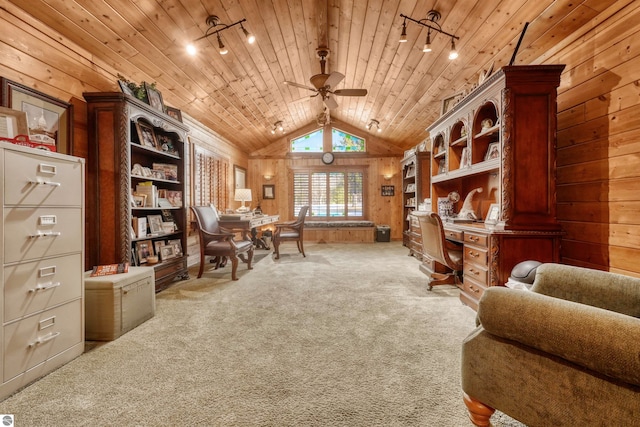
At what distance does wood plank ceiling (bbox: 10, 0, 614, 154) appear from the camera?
254 cm

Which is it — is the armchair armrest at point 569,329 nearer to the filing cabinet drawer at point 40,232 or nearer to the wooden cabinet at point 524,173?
the wooden cabinet at point 524,173

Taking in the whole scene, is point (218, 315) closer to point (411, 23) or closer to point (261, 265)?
point (261, 265)

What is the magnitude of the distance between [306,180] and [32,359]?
7117 mm

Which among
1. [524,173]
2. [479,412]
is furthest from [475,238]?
[479,412]

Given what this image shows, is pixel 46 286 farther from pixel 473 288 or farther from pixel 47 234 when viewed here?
pixel 473 288

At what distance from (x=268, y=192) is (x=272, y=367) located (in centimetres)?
692

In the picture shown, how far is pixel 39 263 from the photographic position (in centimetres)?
165

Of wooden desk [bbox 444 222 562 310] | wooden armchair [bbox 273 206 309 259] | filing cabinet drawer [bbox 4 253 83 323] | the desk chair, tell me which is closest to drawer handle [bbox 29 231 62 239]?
filing cabinet drawer [bbox 4 253 83 323]

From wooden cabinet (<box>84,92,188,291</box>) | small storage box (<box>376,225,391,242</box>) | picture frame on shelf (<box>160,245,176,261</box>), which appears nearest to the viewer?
wooden cabinet (<box>84,92,188,291</box>)

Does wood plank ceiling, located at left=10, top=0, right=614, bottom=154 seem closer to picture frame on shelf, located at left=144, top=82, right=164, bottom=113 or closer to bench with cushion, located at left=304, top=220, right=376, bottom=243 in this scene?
picture frame on shelf, located at left=144, top=82, right=164, bottom=113

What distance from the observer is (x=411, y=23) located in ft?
10.8

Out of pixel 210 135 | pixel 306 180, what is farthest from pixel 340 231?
pixel 210 135

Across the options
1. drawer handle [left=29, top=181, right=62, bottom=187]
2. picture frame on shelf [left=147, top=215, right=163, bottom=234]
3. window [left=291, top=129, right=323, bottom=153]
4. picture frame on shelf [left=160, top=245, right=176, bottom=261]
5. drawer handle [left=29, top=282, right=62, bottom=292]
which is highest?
window [left=291, top=129, right=323, bottom=153]

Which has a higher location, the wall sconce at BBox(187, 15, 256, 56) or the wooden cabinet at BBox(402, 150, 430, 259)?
the wall sconce at BBox(187, 15, 256, 56)
